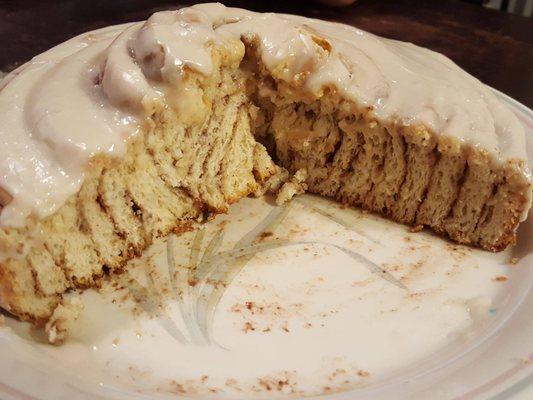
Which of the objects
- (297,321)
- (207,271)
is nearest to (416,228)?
(297,321)

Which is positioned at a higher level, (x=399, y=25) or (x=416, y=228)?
(x=399, y=25)

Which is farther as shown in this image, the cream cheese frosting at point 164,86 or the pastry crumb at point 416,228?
the pastry crumb at point 416,228

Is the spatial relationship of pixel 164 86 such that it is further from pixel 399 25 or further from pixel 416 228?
pixel 399 25

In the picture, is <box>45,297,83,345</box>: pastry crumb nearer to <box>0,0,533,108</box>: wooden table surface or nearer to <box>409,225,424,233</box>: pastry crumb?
<box>409,225,424,233</box>: pastry crumb

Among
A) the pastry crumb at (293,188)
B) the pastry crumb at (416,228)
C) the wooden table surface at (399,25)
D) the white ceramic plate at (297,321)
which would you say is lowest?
the white ceramic plate at (297,321)

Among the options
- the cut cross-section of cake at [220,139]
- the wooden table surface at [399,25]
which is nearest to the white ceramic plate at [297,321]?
the cut cross-section of cake at [220,139]

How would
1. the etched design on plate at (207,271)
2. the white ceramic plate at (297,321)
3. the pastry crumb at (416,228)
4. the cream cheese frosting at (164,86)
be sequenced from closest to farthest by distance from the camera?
1. the white ceramic plate at (297,321)
2. the cream cheese frosting at (164,86)
3. the etched design on plate at (207,271)
4. the pastry crumb at (416,228)

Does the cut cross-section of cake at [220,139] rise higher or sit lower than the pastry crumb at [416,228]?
higher

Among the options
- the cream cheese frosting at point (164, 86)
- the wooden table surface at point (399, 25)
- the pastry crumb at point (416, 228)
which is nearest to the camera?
the cream cheese frosting at point (164, 86)

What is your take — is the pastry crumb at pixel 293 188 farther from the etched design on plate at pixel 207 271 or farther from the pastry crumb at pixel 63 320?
the pastry crumb at pixel 63 320
